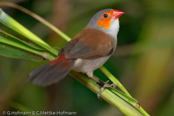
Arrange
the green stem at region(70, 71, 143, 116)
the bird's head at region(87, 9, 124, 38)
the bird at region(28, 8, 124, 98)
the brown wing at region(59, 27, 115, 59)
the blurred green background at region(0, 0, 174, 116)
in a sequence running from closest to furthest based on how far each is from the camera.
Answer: the green stem at region(70, 71, 143, 116), the bird at region(28, 8, 124, 98), the brown wing at region(59, 27, 115, 59), the bird's head at region(87, 9, 124, 38), the blurred green background at region(0, 0, 174, 116)

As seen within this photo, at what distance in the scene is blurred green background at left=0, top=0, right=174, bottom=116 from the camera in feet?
6.89

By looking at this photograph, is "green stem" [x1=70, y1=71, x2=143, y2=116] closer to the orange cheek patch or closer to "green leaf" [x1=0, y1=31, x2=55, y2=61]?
"green leaf" [x1=0, y1=31, x2=55, y2=61]

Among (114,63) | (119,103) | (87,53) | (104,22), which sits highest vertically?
(104,22)

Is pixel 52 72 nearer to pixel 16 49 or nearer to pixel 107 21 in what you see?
pixel 16 49

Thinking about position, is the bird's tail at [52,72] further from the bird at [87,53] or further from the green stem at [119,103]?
the green stem at [119,103]

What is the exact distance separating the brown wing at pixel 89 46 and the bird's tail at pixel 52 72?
0.23 ft

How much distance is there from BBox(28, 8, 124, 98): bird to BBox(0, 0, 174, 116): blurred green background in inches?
15.7

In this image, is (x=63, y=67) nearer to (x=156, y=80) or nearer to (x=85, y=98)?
(x=156, y=80)

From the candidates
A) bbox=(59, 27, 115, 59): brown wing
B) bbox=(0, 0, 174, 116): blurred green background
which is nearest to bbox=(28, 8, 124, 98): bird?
bbox=(59, 27, 115, 59): brown wing

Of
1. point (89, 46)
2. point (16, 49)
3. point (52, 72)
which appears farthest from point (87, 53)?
point (16, 49)

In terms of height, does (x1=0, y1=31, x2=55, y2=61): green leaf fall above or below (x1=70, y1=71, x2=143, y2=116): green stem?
above

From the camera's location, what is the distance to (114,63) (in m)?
2.79

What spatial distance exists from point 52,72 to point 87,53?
0.31 metres

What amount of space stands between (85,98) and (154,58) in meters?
0.93
